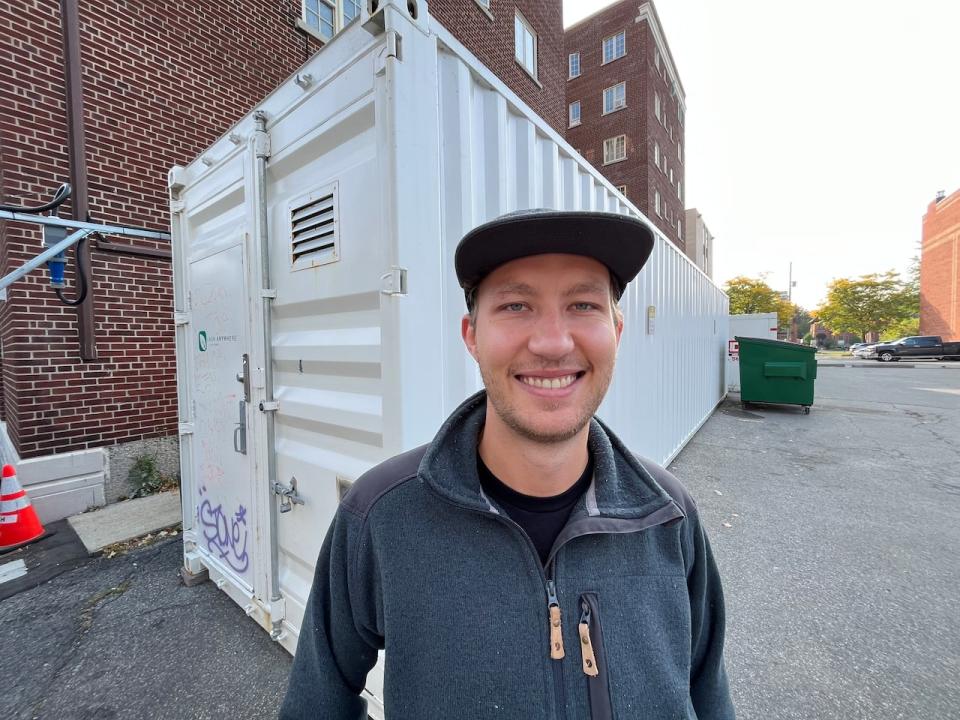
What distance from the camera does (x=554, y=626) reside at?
1.03m

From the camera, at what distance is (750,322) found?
47.1ft

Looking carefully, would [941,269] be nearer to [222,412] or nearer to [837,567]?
[837,567]

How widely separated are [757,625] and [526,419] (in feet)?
9.03

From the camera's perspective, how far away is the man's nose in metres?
1.14

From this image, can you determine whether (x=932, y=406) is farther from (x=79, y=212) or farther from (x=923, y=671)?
(x=79, y=212)

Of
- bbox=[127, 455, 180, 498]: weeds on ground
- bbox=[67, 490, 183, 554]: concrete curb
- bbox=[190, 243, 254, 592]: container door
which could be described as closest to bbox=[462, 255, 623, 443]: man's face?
bbox=[190, 243, 254, 592]: container door

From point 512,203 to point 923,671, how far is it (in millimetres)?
3365

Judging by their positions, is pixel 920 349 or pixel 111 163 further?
pixel 920 349

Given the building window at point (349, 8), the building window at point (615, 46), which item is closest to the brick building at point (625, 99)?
the building window at point (615, 46)

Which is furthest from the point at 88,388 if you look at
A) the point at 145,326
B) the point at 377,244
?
the point at 377,244

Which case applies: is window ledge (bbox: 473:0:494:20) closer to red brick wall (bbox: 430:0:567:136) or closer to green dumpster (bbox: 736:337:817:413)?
red brick wall (bbox: 430:0:567:136)

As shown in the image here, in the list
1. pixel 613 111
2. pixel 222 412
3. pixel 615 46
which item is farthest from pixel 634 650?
pixel 615 46

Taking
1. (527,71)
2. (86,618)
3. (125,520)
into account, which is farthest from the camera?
(527,71)

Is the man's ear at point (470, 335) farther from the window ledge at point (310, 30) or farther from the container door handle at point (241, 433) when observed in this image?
the window ledge at point (310, 30)
